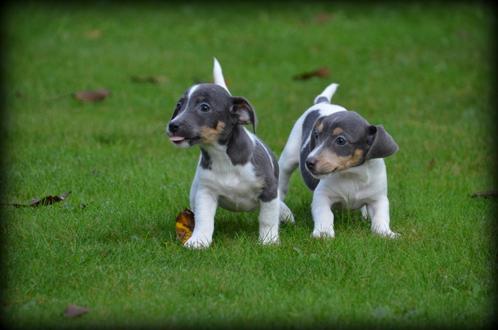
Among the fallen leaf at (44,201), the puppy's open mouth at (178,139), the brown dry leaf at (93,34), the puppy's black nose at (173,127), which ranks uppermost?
the puppy's black nose at (173,127)

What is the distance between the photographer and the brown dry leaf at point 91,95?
11719mm

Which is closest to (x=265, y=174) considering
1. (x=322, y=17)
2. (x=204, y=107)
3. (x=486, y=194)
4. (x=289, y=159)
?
(x=204, y=107)

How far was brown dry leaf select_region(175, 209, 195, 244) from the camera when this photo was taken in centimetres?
680

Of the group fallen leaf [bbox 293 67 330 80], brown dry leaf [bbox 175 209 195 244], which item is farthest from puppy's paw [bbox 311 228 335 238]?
fallen leaf [bbox 293 67 330 80]

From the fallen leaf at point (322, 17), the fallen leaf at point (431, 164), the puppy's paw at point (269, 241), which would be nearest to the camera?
the puppy's paw at point (269, 241)

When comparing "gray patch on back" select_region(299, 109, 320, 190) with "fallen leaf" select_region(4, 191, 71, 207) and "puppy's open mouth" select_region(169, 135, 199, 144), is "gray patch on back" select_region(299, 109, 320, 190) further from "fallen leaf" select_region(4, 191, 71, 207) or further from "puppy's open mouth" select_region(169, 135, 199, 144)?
"fallen leaf" select_region(4, 191, 71, 207)

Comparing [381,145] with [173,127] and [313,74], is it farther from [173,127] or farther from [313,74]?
[313,74]

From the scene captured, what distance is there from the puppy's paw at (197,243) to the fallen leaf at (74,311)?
131 cm

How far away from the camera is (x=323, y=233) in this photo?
6.81 m

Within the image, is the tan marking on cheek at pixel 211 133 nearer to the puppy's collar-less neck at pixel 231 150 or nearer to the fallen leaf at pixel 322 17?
the puppy's collar-less neck at pixel 231 150

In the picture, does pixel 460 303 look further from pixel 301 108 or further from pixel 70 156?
pixel 301 108

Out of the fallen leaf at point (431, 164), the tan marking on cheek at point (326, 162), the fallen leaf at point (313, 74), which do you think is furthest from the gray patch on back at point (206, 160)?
the fallen leaf at point (313, 74)

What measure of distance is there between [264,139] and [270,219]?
3465 millimetres

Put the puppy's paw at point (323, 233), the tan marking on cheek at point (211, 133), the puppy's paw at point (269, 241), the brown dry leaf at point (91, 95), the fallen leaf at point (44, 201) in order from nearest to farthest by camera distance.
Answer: the tan marking on cheek at point (211, 133), the puppy's paw at point (269, 241), the puppy's paw at point (323, 233), the fallen leaf at point (44, 201), the brown dry leaf at point (91, 95)
